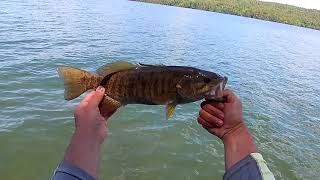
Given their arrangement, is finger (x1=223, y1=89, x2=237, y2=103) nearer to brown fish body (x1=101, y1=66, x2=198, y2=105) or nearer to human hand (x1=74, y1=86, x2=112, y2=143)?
brown fish body (x1=101, y1=66, x2=198, y2=105)

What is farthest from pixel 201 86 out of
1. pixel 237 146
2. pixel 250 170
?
pixel 250 170

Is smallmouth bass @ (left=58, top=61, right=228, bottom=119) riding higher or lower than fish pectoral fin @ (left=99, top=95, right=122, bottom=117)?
higher

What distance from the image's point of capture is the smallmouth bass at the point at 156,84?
2.99 meters

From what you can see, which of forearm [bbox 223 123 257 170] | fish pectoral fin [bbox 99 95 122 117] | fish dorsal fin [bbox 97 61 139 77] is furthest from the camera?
fish dorsal fin [bbox 97 61 139 77]

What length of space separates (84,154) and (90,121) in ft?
0.81

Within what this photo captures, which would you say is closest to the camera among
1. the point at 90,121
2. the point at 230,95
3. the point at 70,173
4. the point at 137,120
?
the point at 70,173

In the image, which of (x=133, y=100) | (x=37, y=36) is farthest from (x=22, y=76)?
(x=133, y=100)

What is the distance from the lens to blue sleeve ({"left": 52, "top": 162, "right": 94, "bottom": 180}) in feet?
7.19

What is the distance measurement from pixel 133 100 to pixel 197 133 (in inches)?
348

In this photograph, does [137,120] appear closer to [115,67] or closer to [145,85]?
[115,67]

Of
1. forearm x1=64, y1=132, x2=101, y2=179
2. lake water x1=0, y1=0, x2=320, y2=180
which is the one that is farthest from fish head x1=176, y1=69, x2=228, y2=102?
lake water x1=0, y1=0, x2=320, y2=180

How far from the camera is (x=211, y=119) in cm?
301

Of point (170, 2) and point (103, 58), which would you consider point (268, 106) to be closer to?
point (103, 58)

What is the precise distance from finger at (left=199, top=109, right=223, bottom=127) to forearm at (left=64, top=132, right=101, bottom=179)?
920 mm
